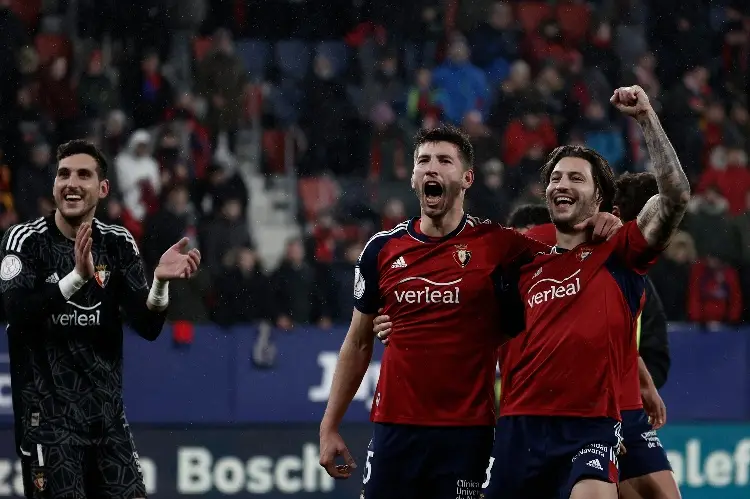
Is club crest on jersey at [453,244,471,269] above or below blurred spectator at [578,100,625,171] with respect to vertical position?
below

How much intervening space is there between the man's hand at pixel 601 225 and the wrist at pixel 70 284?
8.04ft

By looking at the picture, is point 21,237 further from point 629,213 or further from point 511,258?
point 629,213

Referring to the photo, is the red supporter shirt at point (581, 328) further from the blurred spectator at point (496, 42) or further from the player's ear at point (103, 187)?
the blurred spectator at point (496, 42)

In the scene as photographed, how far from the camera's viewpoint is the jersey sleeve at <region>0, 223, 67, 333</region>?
6.57m

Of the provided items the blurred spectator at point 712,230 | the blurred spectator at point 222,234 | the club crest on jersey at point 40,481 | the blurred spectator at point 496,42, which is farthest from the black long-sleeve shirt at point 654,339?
the blurred spectator at point 496,42

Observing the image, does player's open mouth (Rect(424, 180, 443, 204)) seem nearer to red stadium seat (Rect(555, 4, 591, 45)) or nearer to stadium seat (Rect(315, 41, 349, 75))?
stadium seat (Rect(315, 41, 349, 75))

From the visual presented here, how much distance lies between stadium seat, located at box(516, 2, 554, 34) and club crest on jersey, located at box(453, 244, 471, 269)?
12.0 metres

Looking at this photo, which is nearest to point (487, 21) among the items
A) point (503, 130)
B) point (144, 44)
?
point (503, 130)

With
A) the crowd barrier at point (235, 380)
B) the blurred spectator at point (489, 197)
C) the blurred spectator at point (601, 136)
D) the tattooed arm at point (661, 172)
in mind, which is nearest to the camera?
the tattooed arm at point (661, 172)

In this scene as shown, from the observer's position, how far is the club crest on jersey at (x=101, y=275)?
6908 mm

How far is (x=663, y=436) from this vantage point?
37.4ft

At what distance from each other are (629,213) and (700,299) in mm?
6789

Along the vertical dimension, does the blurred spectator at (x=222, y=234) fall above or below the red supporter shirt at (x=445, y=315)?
above

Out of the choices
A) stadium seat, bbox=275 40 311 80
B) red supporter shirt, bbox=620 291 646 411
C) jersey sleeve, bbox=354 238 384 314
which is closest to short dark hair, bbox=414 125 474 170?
jersey sleeve, bbox=354 238 384 314
